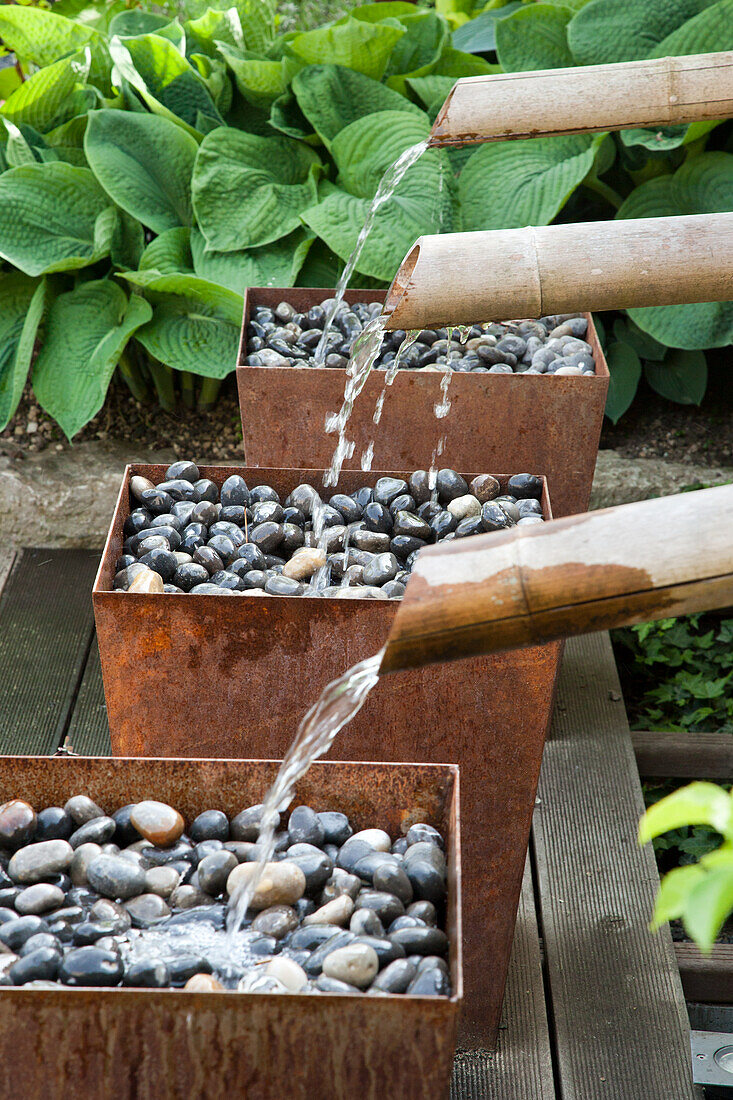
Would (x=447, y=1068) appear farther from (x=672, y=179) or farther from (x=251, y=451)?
(x=672, y=179)

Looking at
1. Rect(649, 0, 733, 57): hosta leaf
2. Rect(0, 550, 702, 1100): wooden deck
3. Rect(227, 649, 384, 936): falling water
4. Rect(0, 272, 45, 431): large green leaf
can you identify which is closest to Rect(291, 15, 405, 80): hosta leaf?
Rect(649, 0, 733, 57): hosta leaf

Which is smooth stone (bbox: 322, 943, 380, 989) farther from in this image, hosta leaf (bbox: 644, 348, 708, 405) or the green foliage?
hosta leaf (bbox: 644, 348, 708, 405)

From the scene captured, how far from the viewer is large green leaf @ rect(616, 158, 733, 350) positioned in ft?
8.08

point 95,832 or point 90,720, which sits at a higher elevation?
point 95,832

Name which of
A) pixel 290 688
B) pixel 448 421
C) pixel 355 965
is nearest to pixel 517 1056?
pixel 290 688

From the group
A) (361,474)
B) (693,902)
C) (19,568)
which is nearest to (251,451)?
(361,474)

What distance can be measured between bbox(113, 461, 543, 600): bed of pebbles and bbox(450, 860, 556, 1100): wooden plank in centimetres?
64

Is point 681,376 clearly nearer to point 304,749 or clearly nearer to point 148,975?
point 304,749

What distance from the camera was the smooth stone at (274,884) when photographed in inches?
35.4

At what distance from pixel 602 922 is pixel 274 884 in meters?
0.86

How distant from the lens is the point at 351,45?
257cm

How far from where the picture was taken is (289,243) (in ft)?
8.55

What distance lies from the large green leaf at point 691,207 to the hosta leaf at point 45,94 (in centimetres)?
141

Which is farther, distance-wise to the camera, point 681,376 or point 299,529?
point 681,376
